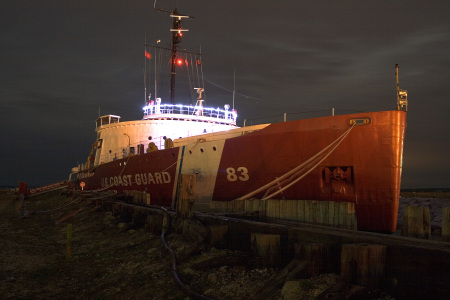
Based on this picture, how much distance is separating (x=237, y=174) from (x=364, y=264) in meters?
8.70

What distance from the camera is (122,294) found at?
650 cm

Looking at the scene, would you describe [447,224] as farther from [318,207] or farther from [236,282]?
[236,282]

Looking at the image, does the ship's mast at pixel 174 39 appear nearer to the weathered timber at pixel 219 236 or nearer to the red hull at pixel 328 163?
the red hull at pixel 328 163

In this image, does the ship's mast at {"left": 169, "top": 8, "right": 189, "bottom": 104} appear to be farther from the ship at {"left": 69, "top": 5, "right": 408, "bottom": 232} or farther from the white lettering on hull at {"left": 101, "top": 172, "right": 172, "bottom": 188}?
the ship at {"left": 69, "top": 5, "right": 408, "bottom": 232}

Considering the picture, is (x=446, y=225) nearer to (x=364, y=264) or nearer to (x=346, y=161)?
(x=364, y=264)

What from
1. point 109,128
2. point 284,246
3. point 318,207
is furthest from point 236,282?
point 109,128

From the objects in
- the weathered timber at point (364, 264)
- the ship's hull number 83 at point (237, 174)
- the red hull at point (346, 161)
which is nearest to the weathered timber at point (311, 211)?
the weathered timber at point (364, 264)

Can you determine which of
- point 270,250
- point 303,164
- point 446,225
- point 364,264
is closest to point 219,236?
point 270,250

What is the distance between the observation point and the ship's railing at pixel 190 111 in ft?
74.7

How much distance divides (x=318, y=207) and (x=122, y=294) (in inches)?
160

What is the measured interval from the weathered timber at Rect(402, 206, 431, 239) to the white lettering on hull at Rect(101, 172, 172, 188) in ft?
36.6

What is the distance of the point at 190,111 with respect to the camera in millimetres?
23656

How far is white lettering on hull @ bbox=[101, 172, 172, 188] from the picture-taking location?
1679 cm

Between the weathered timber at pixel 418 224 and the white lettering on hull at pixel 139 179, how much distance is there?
1115cm
